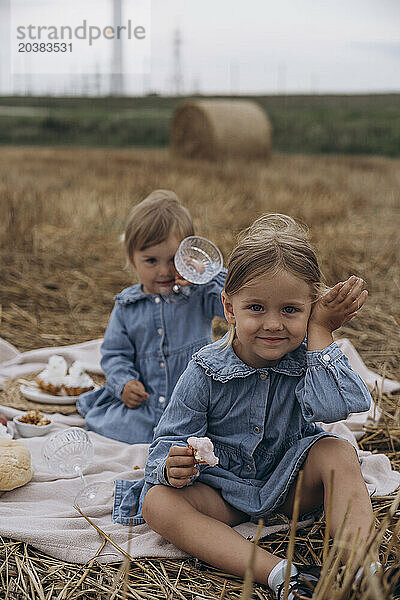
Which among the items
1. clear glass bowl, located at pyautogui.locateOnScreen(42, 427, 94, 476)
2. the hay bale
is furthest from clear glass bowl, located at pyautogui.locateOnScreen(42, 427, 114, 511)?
the hay bale

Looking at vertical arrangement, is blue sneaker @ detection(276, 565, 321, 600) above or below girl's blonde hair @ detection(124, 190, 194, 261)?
below

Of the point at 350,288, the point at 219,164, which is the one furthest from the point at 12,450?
the point at 219,164

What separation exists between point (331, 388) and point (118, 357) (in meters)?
1.12

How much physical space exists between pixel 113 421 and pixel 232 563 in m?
0.96

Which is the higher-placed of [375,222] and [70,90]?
[70,90]

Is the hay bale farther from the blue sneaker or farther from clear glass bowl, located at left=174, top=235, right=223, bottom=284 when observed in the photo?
the blue sneaker

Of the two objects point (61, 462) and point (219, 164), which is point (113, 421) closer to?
point (61, 462)

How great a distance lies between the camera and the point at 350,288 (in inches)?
69.6

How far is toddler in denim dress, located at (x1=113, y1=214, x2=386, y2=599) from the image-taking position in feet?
5.81

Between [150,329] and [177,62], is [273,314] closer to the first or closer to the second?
[150,329]

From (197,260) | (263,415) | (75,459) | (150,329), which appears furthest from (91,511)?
(197,260)

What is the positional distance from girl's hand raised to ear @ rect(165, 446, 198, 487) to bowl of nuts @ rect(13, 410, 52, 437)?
2.95ft

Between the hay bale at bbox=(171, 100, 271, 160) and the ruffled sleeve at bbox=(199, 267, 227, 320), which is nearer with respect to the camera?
the ruffled sleeve at bbox=(199, 267, 227, 320)

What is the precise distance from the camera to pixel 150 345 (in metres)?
2.71
